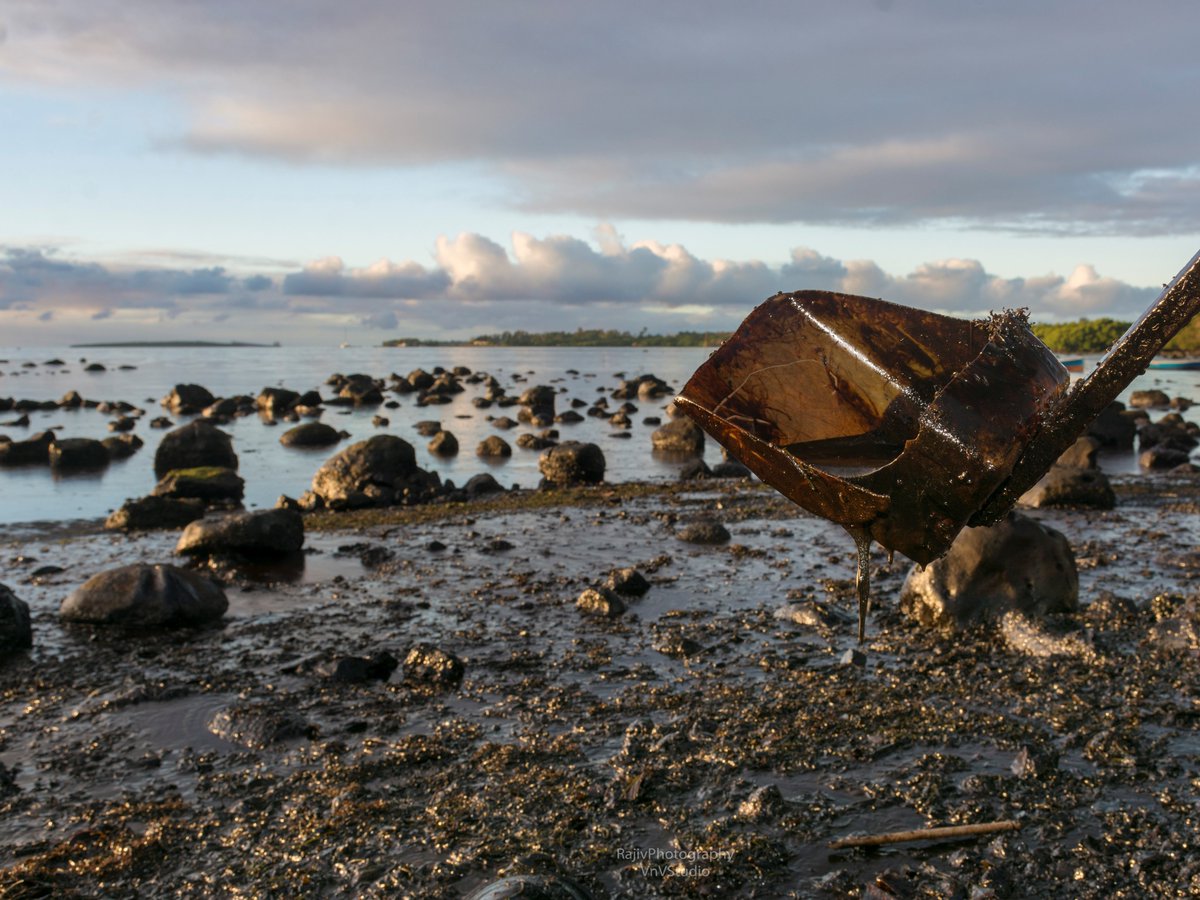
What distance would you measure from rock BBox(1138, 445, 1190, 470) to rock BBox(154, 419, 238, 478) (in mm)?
20875

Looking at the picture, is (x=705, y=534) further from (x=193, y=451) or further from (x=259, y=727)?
(x=193, y=451)

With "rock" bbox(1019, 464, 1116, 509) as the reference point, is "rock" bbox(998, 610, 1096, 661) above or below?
below

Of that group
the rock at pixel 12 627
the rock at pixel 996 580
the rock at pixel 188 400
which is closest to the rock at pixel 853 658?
the rock at pixel 996 580

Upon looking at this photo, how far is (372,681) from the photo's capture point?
7477 mm

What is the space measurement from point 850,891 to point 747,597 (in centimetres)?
527

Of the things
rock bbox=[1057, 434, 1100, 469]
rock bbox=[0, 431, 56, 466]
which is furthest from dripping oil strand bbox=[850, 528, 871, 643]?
rock bbox=[0, 431, 56, 466]

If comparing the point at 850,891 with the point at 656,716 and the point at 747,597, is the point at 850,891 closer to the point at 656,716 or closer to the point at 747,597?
the point at 656,716

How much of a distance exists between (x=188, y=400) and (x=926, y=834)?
43.7 meters

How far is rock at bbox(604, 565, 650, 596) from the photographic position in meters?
9.93

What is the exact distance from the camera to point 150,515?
15.0 meters

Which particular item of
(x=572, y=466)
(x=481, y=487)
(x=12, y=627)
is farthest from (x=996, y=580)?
(x=572, y=466)

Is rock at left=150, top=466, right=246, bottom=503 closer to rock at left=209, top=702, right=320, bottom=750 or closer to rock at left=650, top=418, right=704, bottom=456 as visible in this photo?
rock at left=650, top=418, right=704, bottom=456

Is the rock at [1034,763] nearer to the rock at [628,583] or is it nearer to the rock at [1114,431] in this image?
the rock at [628,583]

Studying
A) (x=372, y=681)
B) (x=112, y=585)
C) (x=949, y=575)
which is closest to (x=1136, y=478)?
(x=949, y=575)
